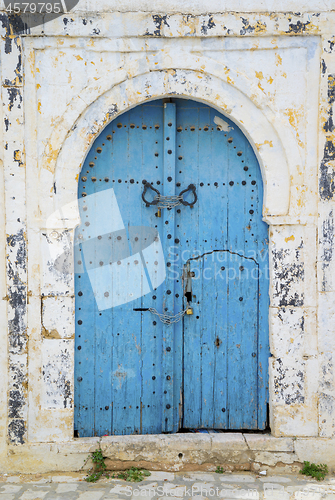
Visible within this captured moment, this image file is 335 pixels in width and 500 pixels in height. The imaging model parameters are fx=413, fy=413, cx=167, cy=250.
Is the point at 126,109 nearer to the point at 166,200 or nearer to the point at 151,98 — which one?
the point at 151,98

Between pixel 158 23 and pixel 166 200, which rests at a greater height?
pixel 158 23

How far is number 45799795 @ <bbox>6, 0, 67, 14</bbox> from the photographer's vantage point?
3197 millimetres

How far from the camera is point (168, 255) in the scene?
11.6ft

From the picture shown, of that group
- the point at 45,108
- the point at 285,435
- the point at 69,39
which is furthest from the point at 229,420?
the point at 69,39

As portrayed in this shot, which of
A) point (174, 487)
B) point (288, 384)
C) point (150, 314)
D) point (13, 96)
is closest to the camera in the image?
point (174, 487)

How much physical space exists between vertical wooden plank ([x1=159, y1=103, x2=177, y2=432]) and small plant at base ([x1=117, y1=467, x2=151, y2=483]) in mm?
373

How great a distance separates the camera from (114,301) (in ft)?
11.5

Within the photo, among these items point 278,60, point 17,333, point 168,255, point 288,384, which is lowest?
point 288,384

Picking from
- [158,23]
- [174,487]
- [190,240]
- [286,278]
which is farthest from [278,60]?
[174,487]

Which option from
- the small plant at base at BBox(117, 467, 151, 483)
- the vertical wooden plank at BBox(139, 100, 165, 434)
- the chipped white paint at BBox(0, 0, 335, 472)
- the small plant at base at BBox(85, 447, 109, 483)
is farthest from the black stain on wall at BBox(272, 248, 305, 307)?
the small plant at base at BBox(85, 447, 109, 483)

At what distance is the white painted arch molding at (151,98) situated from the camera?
326cm

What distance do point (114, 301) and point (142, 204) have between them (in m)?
0.86

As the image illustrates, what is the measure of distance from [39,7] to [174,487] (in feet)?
12.6

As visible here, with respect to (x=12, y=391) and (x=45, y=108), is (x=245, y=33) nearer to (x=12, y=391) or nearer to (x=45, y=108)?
(x=45, y=108)
